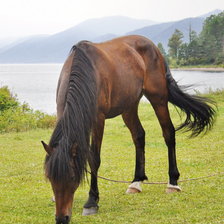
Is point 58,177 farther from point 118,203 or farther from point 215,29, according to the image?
point 215,29

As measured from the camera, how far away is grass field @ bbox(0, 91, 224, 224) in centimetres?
580

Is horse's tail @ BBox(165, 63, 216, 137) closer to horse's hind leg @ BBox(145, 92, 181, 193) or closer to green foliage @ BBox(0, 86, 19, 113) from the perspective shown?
horse's hind leg @ BBox(145, 92, 181, 193)

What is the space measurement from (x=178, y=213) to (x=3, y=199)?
2966 millimetres

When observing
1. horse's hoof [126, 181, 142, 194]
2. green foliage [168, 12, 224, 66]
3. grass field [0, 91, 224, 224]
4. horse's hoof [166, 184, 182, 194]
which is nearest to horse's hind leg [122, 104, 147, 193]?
horse's hoof [126, 181, 142, 194]

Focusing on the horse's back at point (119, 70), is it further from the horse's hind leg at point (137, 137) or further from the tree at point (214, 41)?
the tree at point (214, 41)

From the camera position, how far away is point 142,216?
5801 mm

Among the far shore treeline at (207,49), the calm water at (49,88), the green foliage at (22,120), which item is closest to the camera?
the green foliage at (22,120)

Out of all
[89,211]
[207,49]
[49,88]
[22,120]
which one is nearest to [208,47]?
[207,49]

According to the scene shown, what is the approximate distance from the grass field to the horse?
1.14ft

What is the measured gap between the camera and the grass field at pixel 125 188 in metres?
5.80

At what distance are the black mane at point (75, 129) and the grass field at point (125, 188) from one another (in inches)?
13.8

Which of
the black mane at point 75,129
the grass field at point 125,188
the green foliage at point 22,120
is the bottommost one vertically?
the green foliage at point 22,120

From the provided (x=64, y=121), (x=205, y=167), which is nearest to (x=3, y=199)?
(x=64, y=121)

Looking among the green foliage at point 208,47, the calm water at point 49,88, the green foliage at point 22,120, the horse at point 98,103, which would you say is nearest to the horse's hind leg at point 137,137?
the horse at point 98,103
